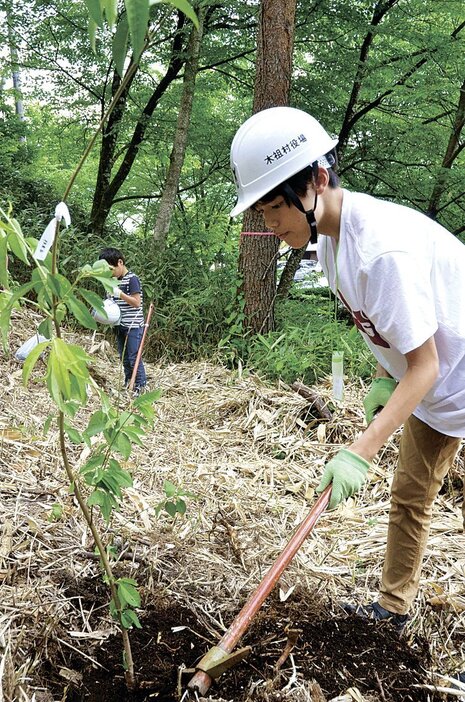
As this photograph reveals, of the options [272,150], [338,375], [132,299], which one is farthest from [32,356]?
[132,299]

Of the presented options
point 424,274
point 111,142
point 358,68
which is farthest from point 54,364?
point 111,142

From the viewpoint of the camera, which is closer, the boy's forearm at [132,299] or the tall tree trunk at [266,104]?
the boy's forearm at [132,299]

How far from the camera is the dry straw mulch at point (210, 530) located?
204 cm

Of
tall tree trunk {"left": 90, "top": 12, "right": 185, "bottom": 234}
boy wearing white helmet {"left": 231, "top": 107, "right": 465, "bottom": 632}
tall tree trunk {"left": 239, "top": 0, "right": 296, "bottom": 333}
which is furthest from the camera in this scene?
tall tree trunk {"left": 90, "top": 12, "right": 185, "bottom": 234}

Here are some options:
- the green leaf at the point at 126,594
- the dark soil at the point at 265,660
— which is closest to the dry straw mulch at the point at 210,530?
the dark soil at the point at 265,660

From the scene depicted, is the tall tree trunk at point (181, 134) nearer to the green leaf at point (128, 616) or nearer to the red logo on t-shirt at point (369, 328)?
the red logo on t-shirt at point (369, 328)

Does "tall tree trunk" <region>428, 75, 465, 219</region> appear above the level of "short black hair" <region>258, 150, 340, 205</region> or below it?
above

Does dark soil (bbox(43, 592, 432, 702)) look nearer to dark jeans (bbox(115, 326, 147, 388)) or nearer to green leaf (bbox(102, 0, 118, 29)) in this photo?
green leaf (bbox(102, 0, 118, 29))

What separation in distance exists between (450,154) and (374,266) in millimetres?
7797

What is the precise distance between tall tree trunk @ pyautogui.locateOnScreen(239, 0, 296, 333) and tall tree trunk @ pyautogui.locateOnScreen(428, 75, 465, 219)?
333 cm

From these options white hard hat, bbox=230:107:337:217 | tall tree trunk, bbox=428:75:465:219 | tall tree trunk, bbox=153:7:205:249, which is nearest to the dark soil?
white hard hat, bbox=230:107:337:217

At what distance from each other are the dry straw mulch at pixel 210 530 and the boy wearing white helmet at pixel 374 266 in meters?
0.80

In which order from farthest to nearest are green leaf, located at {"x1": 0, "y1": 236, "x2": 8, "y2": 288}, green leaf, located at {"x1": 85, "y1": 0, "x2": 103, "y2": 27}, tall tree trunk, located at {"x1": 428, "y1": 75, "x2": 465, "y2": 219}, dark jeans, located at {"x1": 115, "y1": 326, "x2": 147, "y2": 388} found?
tall tree trunk, located at {"x1": 428, "y1": 75, "x2": 465, "y2": 219} → dark jeans, located at {"x1": 115, "y1": 326, "x2": 147, "y2": 388} → green leaf, located at {"x1": 0, "y1": 236, "x2": 8, "y2": 288} → green leaf, located at {"x1": 85, "y1": 0, "x2": 103, "y2": 27}

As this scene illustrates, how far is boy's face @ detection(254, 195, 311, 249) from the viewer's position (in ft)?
6.01
